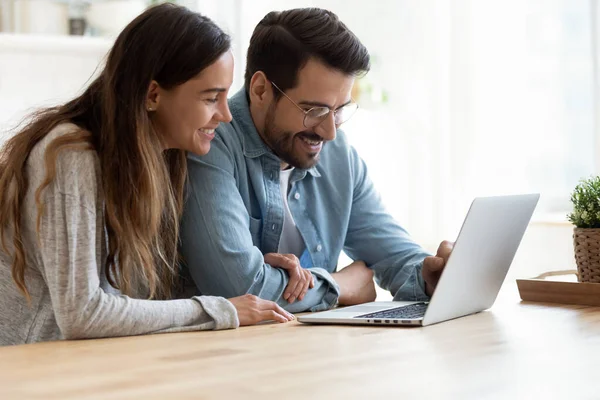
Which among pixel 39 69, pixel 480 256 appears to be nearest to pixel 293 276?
pixel 480 256

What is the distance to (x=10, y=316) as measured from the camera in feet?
5.53

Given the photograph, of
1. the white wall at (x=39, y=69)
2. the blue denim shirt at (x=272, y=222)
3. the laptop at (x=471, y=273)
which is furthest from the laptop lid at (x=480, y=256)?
the white wall at (x=39, y=69)

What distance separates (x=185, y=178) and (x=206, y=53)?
28 centimetres

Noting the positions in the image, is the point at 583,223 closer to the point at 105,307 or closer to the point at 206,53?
the point at 206,53

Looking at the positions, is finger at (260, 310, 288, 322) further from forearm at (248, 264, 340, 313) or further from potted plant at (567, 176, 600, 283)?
potted plant at (567, 176, 600, 283)

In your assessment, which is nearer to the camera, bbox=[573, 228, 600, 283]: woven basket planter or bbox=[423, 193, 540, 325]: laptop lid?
bbox=[423, 193, 540, 325]: laptop lid

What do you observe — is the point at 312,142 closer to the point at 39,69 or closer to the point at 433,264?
the point at 433,264

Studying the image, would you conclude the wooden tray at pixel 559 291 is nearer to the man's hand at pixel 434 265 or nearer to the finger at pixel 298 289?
the man's hand at pixel 434 265

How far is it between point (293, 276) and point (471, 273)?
1.20 ft

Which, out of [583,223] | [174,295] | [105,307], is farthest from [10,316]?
[583,223]

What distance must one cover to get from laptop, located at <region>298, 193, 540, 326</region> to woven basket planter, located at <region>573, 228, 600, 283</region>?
0.13m

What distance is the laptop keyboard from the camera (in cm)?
172

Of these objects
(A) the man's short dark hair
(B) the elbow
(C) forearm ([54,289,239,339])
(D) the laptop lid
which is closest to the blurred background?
(A) the man's short dark hair

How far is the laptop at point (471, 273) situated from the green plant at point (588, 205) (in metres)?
0.12
